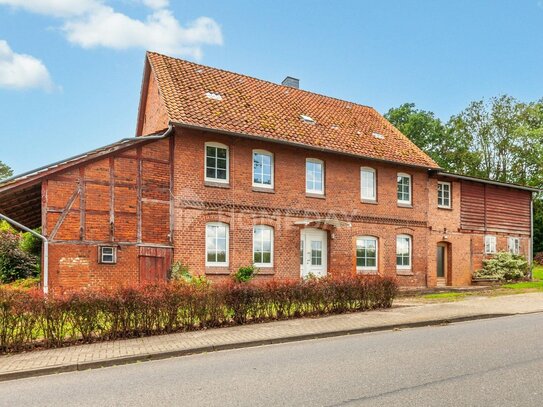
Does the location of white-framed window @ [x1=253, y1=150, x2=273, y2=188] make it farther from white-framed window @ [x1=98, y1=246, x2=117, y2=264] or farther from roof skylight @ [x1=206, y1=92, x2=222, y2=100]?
white-framed window @ [x1=98, y1=246, x2=117, y2=264]

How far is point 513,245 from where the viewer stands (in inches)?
1176

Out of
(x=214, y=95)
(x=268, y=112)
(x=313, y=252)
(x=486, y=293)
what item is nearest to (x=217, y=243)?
(x=313, y=252)

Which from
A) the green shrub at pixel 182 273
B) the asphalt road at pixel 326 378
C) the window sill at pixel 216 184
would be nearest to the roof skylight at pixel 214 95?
the window sill at pixel 216 184

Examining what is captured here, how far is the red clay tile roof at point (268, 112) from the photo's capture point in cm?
1970

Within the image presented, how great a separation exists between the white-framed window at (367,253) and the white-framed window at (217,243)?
256 inches

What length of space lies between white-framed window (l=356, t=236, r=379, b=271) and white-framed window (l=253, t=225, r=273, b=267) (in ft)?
14.8

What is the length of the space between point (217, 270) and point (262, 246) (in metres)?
2.27

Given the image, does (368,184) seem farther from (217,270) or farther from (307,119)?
(217,270)

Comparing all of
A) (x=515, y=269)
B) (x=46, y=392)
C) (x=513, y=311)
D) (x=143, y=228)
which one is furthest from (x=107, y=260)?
(x=515, y=269)

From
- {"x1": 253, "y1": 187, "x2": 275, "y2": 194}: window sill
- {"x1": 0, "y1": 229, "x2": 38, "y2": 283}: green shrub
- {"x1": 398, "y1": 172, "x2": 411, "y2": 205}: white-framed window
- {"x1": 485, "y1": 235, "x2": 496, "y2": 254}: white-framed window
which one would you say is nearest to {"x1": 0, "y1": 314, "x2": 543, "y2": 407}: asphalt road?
{"x1": 253, "y1": 187, "x2": 275, "y2": 194}: window sill

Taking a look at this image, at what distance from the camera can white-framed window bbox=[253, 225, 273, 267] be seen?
2028 centimetres

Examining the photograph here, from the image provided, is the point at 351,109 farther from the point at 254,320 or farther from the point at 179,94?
the point at 254,320

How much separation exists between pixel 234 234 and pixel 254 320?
6.85 meters

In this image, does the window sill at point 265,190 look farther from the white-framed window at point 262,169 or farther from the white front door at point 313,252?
the white front door at point 313,252
